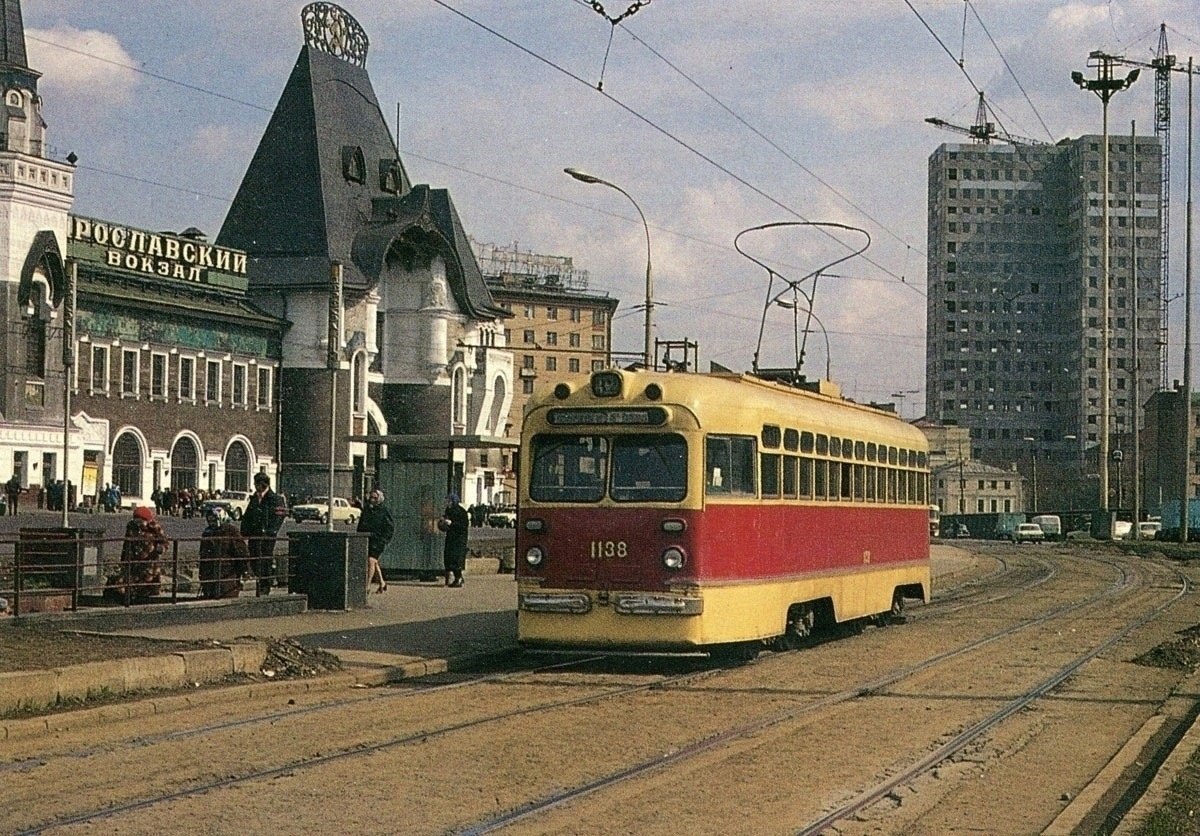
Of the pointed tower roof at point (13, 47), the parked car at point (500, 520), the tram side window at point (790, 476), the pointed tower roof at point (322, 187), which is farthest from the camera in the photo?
the pointed tower roof at point (322, 187)

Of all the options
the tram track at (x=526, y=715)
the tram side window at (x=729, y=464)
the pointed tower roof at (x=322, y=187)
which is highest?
the pointed tower roof at (x=322, y=187)

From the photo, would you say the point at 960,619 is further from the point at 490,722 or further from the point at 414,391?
the point at 414,391

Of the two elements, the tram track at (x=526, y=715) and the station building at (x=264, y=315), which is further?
the station building at (x=264, y=315)

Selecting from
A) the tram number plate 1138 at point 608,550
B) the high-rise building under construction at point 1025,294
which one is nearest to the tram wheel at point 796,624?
the tram number plate 1138 at point 608,550

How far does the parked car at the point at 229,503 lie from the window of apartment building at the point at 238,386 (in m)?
5.95

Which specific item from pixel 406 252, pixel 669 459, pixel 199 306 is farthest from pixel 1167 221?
pixel 669 459

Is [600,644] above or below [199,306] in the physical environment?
below

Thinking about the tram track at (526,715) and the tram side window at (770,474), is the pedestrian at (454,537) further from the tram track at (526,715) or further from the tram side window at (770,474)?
the tram side window at (770,474)

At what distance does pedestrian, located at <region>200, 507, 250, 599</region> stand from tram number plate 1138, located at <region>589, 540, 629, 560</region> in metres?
6.15

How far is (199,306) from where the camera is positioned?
81062 mm

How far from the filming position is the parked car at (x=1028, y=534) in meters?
86.3

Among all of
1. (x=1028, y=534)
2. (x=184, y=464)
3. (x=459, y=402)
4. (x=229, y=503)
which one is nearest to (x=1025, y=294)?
(x=459, y=402)

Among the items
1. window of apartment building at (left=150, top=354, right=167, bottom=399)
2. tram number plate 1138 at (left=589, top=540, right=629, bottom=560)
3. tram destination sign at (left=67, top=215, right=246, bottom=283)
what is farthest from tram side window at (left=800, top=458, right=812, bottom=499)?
window of apartment building at (left=150, top=354, right=167, bottom=399)

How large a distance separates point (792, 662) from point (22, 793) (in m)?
9.98
